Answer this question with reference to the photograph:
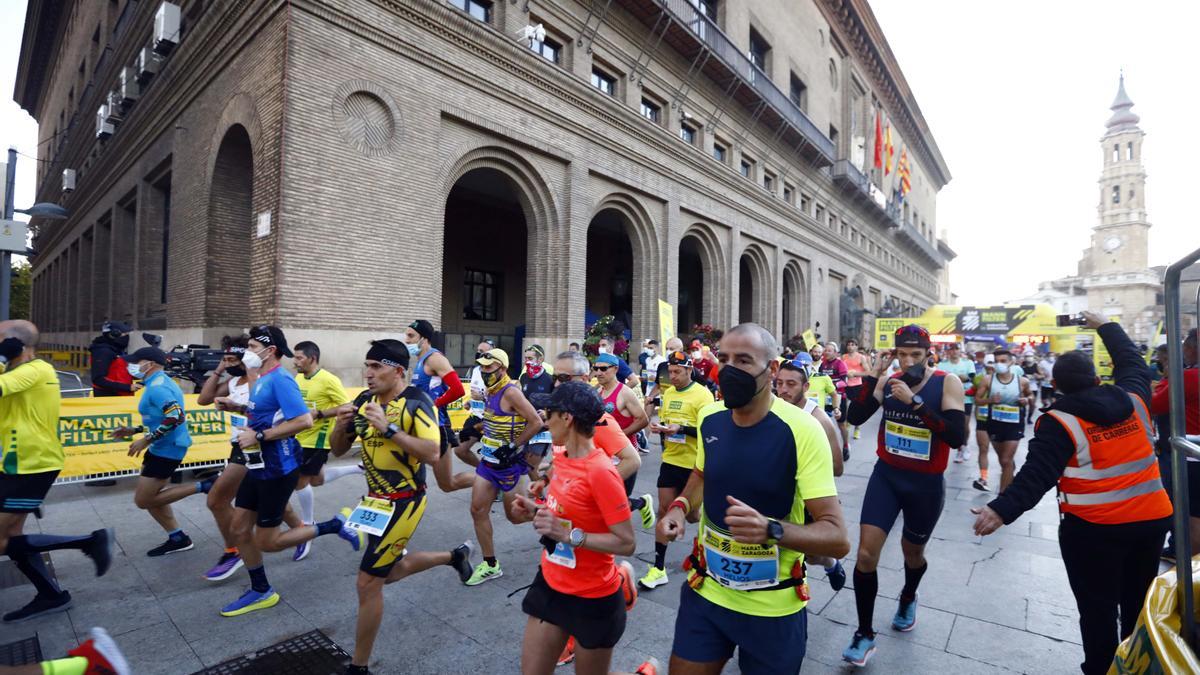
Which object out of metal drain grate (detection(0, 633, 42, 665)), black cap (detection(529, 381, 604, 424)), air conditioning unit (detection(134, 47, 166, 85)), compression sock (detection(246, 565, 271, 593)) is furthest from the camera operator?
air conditioning unit (detection(134, 47, 166, 85))

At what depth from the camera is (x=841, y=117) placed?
115 feet

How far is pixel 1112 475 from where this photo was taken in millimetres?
2932

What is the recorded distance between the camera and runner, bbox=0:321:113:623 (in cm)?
398

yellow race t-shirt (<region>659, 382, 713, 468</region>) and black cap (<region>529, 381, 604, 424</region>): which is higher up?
black cap (<region>529, 381, 604, 424</region>)

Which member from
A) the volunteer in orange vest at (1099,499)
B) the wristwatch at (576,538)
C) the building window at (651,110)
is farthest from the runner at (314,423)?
the building window at (651,110)

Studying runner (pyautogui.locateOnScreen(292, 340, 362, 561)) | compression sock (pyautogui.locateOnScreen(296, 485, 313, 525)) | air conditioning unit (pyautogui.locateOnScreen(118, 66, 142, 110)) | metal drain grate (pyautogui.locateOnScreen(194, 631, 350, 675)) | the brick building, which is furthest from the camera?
air conditioning unit (pyautogui.locateOnScreen(118, 66, 142, 110))

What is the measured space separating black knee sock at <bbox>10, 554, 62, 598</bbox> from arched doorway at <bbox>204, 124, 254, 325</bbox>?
31.5 ft

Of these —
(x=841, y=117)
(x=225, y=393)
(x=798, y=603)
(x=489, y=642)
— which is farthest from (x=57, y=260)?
(x=841, y=117)

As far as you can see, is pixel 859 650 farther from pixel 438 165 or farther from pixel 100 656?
pixel 438 165

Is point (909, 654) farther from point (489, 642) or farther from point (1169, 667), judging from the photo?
point (489, 642)

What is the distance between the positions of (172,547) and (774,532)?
19.2ft

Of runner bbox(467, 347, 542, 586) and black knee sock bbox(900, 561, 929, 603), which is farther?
runner bbox(467, 347, 542, 586)

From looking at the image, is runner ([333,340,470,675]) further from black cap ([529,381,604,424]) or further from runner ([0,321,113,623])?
runner ([0,321,113,623])

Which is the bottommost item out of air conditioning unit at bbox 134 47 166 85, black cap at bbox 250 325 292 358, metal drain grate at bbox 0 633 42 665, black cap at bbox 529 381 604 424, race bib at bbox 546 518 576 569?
metal drain grate at bbox 0 633 42 665
